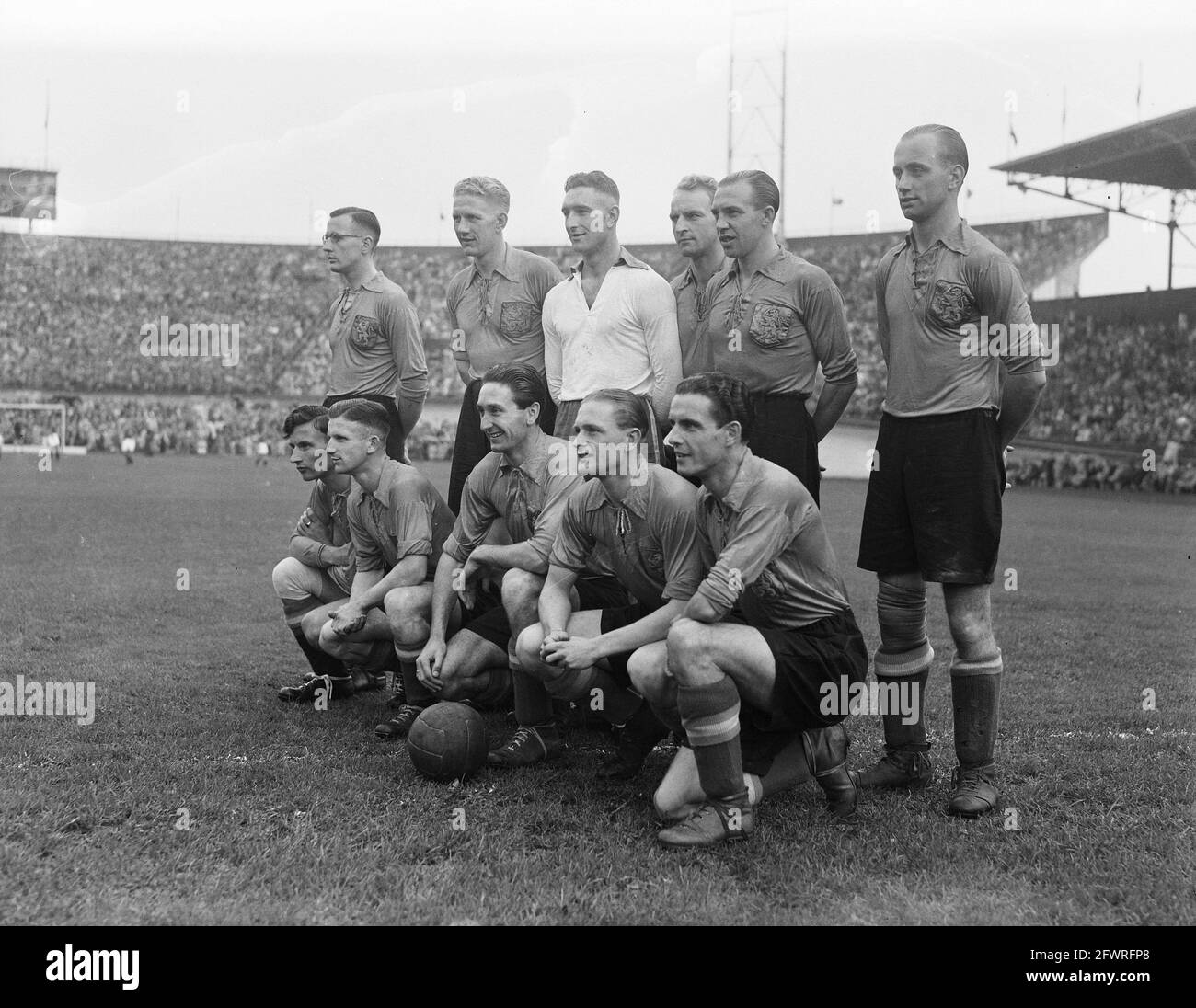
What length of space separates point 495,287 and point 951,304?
9.06 ft

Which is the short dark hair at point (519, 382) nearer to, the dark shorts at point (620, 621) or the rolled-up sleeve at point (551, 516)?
the rolled-up sleeve at point (551, 516)

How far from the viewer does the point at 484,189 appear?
627 centimetres

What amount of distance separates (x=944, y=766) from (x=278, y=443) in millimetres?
41518

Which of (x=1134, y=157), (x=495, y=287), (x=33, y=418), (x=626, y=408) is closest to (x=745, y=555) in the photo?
(x=626, y=408)

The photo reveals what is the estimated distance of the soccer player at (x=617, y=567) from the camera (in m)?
4.50

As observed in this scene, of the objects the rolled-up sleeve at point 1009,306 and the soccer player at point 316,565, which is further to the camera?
the soccer player at point 316,565

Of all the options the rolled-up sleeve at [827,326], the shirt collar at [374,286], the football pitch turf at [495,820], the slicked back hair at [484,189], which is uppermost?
the slicked back hair at [484,189]

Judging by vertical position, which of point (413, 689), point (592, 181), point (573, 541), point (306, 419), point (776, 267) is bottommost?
point (413, 689)

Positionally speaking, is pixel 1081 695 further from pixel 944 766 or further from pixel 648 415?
pixel 648 415

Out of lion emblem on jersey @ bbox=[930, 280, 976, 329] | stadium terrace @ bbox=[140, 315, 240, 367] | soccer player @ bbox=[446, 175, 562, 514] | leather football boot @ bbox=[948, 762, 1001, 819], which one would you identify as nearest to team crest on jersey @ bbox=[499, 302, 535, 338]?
soccer player @ bbox=[446, 175, 562, 514]

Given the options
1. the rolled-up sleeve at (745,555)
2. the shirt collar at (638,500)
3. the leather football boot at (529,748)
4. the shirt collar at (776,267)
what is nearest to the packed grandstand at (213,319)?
the shirt collar at (776,267)

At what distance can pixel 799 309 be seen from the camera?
5141mm

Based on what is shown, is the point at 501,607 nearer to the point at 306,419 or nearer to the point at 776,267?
the point at 306,419
